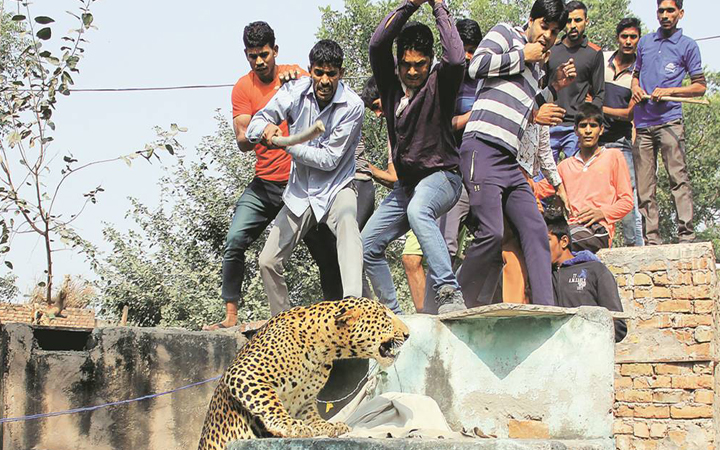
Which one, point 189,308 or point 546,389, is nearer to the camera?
point 546,389

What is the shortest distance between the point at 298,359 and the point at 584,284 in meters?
2.26

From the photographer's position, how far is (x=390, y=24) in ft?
18.3

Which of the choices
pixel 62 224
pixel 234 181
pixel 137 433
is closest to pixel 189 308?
pixel 234 181

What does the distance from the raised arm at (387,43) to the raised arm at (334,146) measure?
26 cm

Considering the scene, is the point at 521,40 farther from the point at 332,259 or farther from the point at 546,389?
the point at 546,389

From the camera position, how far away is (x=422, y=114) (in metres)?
5.72

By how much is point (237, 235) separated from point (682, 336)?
158 inches

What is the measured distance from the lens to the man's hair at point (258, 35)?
21.1ft

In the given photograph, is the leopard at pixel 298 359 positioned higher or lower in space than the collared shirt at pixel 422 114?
lower

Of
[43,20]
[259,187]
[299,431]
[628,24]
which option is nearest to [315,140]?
[259,187]

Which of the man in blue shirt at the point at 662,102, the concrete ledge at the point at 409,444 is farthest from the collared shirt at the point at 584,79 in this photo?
the concrete ledge at the point at 409,444

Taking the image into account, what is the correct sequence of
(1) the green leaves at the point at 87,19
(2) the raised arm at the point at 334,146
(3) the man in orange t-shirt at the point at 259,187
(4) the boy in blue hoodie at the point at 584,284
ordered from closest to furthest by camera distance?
(2) the raised arm at the point at 334,146 < (4) the boy in blue hoodie at the point at 584,284 < (3) the man in orange t-shirt at the point at 259,187 < (1) the green leaves at the point at 87,19

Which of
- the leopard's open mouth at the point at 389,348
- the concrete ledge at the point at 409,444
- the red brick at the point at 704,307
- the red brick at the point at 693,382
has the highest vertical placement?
the leopard's open mouth at the point at 389,348

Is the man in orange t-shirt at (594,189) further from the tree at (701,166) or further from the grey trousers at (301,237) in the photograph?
the tree at (701,166)
